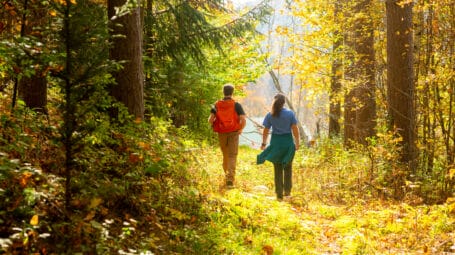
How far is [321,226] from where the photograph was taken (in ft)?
24.0

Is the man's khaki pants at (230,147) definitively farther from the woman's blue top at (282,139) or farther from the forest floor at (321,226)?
the woman's blue top at (282,139)

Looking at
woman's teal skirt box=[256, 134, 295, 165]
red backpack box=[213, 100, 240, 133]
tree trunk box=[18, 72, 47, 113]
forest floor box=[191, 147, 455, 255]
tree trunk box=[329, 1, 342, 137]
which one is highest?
tree trunk box=[329, 1, 342, 137]

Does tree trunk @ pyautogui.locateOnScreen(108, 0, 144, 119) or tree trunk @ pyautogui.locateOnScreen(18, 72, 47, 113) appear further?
tree trunk @ pyautogui.locateOnScreen(18, 72, 47, 113)

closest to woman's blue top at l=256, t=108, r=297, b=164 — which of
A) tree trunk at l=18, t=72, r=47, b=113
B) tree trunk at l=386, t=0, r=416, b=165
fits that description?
tree trunk at l=386, t=0, r=416, b=165

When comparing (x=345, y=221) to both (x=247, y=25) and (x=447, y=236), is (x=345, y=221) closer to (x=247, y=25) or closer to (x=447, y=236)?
(x=447, y=236)

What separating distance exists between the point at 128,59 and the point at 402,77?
19.5 ft

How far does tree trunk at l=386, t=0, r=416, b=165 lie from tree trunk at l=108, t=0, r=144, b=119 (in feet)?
18.2

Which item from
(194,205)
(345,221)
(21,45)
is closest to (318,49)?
(345,221)

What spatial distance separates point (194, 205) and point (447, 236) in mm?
3374

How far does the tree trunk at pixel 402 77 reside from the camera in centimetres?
970

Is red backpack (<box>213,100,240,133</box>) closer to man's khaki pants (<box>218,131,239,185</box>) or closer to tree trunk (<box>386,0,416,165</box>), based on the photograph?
A: man's khaki pants (<box>218,131,239,185</box>)

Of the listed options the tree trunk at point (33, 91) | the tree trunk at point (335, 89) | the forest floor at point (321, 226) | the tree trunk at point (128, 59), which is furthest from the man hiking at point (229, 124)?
the tree trunk at point (335, 89)

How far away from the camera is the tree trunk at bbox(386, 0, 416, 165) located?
970cm

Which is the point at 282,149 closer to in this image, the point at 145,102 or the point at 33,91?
the point at 145,102
